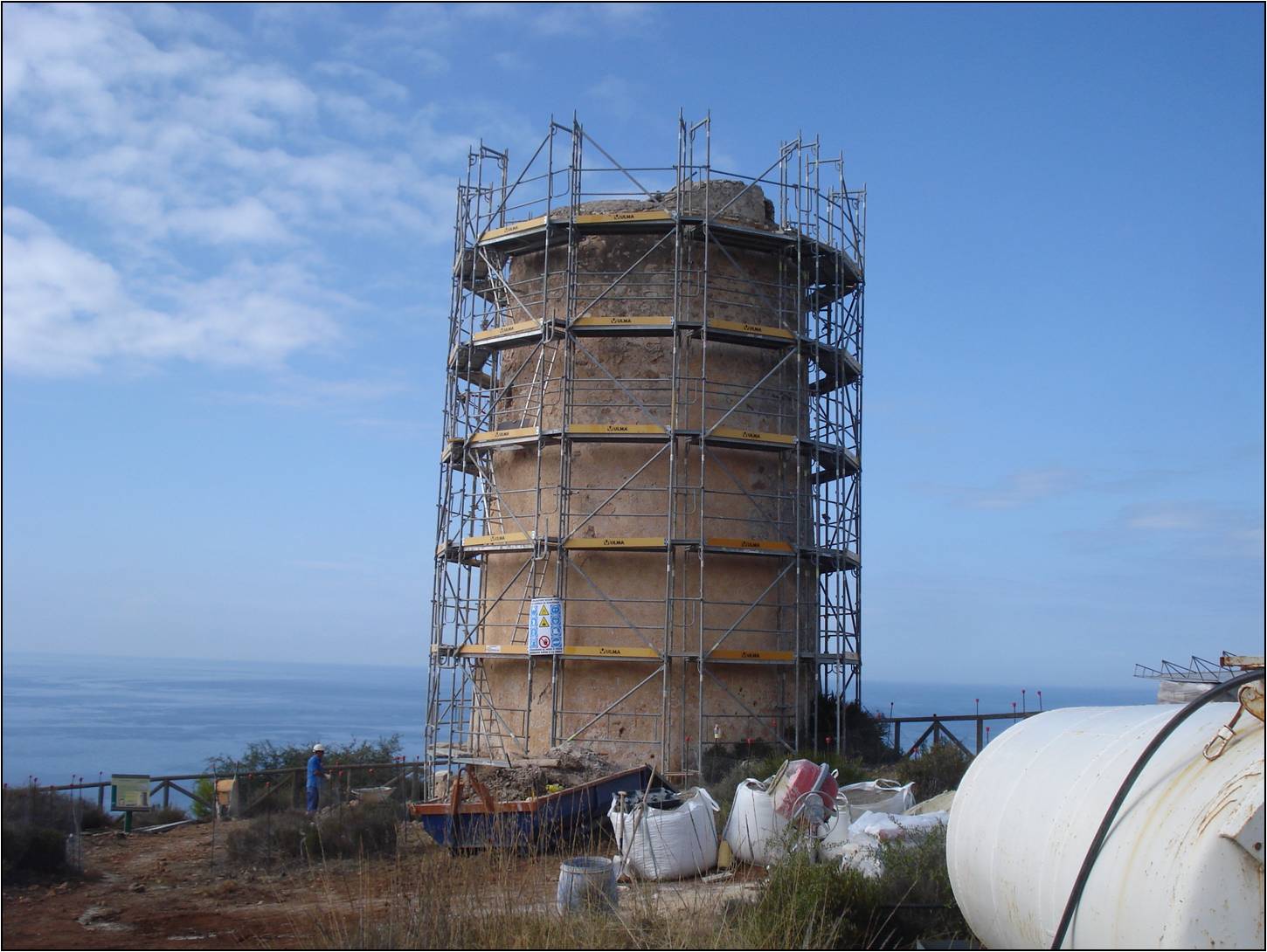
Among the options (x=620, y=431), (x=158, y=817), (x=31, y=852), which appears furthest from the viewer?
(x=620, y=431)

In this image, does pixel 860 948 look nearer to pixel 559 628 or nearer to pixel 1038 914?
pixel 1038 914

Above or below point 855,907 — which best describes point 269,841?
below

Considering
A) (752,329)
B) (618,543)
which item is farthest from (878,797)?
(752,329)

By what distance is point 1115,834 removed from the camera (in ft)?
20.1

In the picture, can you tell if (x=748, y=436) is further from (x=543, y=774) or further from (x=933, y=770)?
(x=543, y=774)

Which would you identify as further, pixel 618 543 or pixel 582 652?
pixel 618 543

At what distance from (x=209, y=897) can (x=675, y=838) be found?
17.7 feet

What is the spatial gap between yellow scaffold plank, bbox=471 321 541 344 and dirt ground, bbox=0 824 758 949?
964 centimetres

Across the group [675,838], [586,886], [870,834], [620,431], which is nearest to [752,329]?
[620,431]

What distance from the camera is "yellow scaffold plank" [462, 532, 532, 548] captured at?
21.2 meters

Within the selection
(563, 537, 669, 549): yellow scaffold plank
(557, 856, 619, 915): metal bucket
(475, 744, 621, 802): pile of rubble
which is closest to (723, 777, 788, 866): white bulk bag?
(475, 744, 621, 802): pile of rubble

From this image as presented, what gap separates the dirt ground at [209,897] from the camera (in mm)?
9586

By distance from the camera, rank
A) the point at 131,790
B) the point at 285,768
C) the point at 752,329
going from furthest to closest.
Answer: the point at 285,768 < the point at 752,329 < the point at 131,790

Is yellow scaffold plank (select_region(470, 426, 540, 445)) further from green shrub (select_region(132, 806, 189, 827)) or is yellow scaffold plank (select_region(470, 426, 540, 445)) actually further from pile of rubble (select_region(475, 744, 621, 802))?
green shrub (select_region(132, 806, 189, 827))
